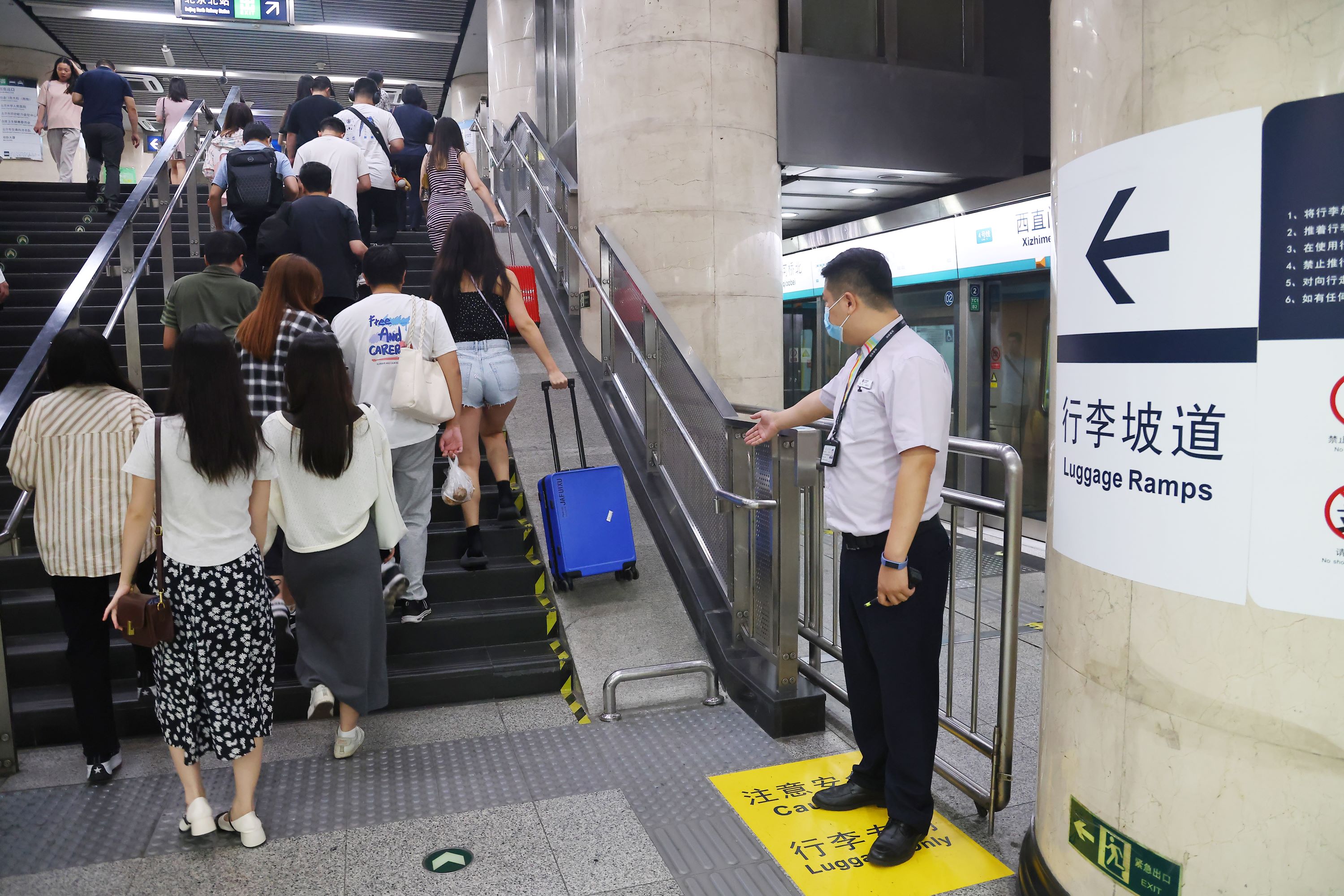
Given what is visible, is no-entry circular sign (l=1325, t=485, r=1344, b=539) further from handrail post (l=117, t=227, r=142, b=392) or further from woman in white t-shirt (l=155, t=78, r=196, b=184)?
woman in white t-shirt (l=155, t=78, r=196, b=184)

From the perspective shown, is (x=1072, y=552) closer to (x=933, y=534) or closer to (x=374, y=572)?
(x=933, y=534)

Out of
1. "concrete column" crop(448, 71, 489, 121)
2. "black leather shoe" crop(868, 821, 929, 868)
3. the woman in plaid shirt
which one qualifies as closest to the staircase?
the woman in plaid shirt

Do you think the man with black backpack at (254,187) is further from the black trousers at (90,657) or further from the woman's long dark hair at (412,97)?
the black trousers at (90,657)

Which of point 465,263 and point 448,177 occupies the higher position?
point 448,177

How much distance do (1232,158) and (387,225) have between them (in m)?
→ 6.74

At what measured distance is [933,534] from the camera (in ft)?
9.17

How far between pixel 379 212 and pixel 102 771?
5.13m

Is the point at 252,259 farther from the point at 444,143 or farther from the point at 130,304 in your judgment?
the point at 444,143

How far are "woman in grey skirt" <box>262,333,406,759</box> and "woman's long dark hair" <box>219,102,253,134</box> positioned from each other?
5.39 m

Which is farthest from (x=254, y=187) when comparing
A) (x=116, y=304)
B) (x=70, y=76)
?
(x=70, y=76)

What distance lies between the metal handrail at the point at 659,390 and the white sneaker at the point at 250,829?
6.73 feet

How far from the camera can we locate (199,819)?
9.88 ft

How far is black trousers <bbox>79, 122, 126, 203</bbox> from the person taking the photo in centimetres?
900

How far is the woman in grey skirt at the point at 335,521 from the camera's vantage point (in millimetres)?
3346
